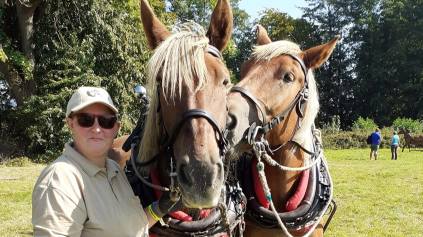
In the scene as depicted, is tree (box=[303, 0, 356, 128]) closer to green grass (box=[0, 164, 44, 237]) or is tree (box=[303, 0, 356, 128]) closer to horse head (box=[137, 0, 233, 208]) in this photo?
green grass (box=[0, 164, 44, 237])

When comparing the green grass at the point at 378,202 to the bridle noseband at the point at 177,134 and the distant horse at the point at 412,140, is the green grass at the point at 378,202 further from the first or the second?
the distant horse at the point at 412,140

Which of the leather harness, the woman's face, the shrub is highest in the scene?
the woman's face

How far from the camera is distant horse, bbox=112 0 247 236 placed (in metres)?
2.16

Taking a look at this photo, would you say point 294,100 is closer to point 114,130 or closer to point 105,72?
point 114,130

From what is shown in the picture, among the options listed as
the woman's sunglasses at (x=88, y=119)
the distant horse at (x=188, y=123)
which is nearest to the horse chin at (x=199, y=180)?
the distant horse at (x=188, y=123)

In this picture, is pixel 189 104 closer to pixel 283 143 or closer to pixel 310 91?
pixel 283 143

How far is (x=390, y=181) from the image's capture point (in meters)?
13.0

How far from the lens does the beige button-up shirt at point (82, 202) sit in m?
2.06

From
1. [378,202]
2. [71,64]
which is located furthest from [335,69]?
[378,202]

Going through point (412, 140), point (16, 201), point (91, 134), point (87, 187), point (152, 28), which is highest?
point (152, 28)

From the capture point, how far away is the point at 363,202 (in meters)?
9.98

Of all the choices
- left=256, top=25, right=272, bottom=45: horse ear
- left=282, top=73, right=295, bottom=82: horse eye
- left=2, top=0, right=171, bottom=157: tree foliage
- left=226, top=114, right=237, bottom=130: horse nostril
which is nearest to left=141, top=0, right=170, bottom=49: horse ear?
left=226, top=114, right=237, bottom=130: horse nostril

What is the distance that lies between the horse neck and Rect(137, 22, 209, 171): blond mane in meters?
1.21

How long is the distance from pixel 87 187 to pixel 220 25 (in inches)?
47.3
